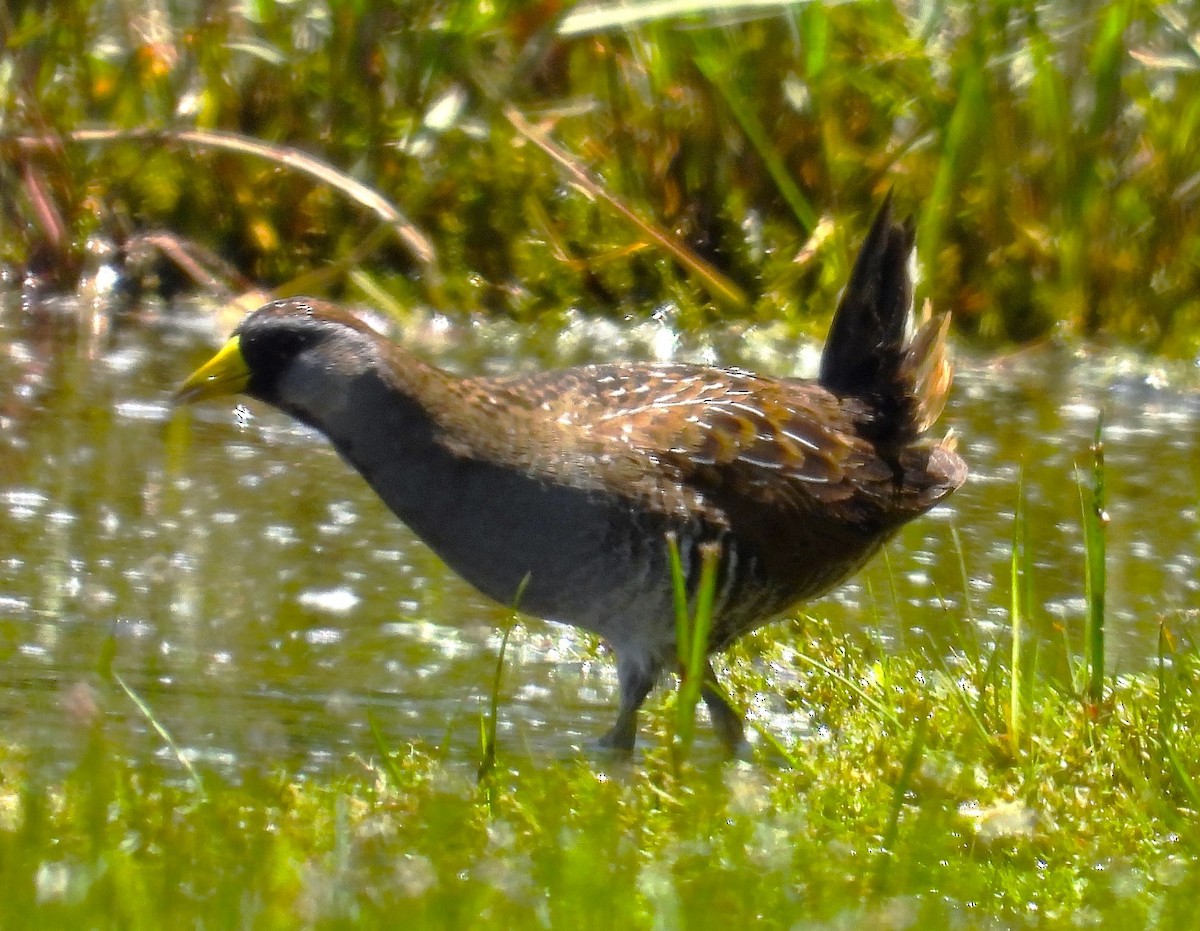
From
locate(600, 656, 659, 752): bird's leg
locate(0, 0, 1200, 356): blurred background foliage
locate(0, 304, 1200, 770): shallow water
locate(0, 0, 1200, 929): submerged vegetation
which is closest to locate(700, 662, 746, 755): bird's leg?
locate(600, 656, 659, 752): bird's leg

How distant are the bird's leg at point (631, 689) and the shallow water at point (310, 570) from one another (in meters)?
0.09

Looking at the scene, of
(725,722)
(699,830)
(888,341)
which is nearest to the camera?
(699,830)

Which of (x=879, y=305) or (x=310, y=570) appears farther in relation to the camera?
(x=879, y=305)

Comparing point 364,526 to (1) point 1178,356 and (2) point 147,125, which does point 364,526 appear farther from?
(1) point 1178,356

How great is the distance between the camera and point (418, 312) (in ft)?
21.4

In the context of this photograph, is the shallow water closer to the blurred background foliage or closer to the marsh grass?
the marsh grass

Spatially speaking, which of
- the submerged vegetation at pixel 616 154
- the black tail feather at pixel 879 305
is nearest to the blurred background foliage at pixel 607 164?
the submerged vegetation at pixel 616 154

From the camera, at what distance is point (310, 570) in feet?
14.3

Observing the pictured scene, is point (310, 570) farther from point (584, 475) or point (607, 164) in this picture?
point (607, 164)

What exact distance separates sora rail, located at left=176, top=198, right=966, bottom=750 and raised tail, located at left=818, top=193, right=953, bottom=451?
0.38m

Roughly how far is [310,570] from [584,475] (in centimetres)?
88

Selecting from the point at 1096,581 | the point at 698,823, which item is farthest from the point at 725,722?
the point at 698,823

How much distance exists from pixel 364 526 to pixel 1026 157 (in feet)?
9.45

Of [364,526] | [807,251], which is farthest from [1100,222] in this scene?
[364,526]
